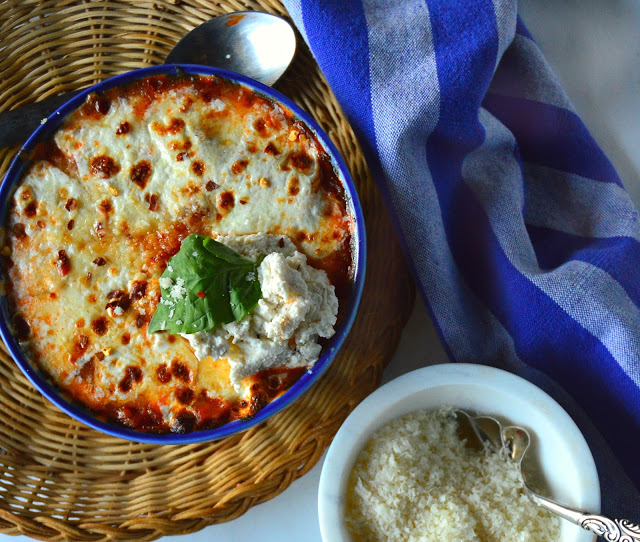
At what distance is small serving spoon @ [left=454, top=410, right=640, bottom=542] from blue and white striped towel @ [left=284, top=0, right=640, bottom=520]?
145 millimetres

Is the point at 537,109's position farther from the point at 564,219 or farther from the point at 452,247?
the point at 452,247

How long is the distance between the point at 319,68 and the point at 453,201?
0.47 m

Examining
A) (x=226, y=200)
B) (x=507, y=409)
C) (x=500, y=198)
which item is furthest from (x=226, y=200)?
(x=507, y=409)

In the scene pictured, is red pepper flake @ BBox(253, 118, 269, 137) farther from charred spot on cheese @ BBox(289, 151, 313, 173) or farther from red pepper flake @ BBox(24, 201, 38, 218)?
red pepper flake @ BBox(24, 201, 38, 218)

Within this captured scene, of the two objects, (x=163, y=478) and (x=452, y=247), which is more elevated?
(x=452, y=247)

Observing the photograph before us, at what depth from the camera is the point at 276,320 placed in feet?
4.82

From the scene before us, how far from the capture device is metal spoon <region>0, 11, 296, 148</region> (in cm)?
177

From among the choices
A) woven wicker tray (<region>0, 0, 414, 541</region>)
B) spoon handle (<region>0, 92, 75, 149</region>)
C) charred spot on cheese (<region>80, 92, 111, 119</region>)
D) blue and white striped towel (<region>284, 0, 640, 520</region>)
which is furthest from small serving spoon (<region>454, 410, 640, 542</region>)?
spoon handle (<region>0, 92, 75, 149</region>)

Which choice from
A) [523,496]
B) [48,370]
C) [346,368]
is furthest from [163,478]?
[523,496]

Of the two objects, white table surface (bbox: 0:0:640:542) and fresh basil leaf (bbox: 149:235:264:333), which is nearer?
fresh basil leaf (bbox: 149:235:264:333)

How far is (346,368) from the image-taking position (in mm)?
1812

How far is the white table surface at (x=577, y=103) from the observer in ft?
6.31

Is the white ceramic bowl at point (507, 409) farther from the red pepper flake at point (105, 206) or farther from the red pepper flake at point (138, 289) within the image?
the red pepper flake at point (105, 206)

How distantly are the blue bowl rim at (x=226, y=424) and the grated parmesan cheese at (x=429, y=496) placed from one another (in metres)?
0.29
